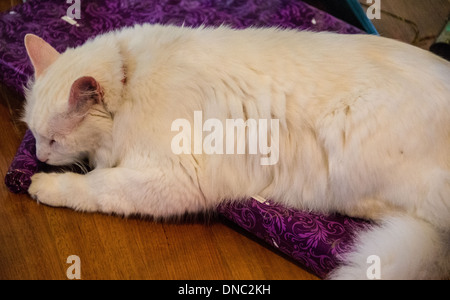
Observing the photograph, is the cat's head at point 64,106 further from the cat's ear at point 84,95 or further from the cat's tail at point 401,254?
the cat's tail at point 401,254

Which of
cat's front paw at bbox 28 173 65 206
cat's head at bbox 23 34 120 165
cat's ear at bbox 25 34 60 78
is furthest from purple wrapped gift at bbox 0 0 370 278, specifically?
cat's ear at bbox 25 34 60 78

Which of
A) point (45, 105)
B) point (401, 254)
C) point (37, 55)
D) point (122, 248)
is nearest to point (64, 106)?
point (45, 105)

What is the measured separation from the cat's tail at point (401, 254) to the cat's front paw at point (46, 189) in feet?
3.30

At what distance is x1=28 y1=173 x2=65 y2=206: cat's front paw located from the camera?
1586 millimetres

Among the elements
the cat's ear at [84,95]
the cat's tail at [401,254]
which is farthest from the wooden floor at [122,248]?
the cat's ear at [84,95]

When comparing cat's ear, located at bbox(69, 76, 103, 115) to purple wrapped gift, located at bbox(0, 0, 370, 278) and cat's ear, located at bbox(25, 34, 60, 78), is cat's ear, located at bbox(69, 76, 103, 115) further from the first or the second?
purple wrapped gift, located at bbox(0, 0, 370, 278)

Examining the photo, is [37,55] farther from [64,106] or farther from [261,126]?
[261,126]

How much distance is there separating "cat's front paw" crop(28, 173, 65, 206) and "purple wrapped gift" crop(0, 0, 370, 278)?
41mm

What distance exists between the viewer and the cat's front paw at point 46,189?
159cm

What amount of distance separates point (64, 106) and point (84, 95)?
9 cm

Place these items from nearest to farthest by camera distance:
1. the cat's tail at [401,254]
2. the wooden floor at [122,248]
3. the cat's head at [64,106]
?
1. the cat's tail at [401,254]
2. the cat's head at [64,106]
3. the wooden floor at [122,248]

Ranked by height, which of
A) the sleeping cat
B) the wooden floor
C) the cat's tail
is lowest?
the wooden floor
